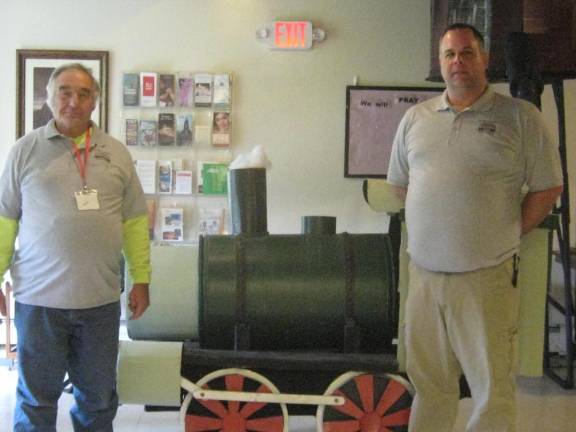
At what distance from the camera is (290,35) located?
13.3 ft

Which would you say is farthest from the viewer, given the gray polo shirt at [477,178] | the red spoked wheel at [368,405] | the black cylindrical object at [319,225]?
the black cylindrical object at [319,225]

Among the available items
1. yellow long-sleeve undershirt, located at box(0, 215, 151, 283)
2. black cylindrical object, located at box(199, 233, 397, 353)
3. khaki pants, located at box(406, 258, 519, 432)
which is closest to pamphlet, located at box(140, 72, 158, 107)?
black cylindrical object, located at box(199, 233, 397, 353)

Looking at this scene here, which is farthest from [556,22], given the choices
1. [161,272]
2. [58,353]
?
[58,353]

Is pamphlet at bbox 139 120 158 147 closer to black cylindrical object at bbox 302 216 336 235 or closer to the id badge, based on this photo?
black cylindrical object at bbox 302 216 336 235

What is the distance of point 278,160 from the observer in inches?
163

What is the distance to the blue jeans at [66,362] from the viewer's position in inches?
83.9

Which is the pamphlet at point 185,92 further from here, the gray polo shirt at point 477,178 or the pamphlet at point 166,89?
the gray polo shirt at point 477,178

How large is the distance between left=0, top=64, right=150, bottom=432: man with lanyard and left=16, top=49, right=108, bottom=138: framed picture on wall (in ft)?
6.30

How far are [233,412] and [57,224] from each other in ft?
3.27

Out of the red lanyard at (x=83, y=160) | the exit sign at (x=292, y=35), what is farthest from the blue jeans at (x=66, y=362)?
the exit sign at (x=292, y=35)

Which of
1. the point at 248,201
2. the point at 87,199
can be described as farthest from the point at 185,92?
the point at 87,199

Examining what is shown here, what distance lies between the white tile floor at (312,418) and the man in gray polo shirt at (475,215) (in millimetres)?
952

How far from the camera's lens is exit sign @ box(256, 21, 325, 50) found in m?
4.04

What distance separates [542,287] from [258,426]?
1.18 meters
